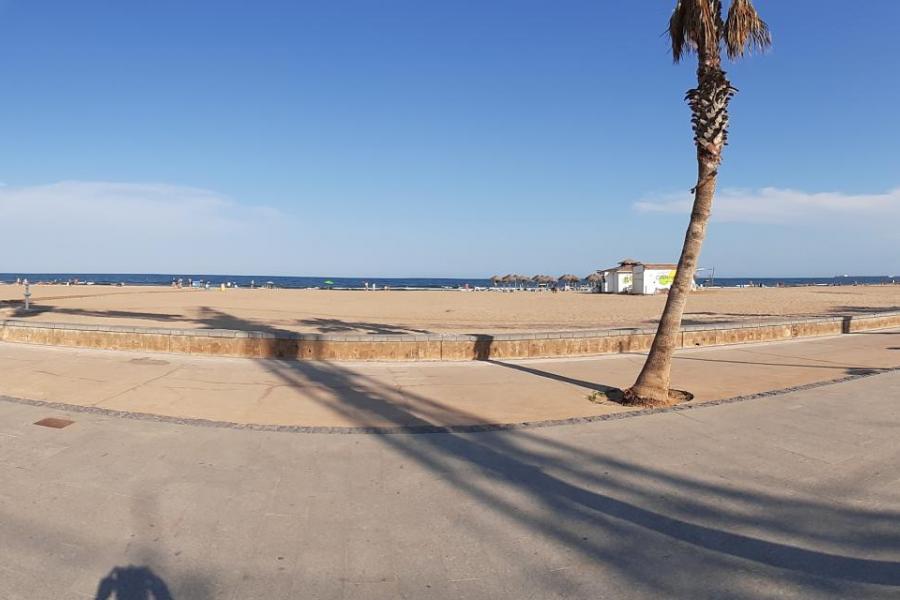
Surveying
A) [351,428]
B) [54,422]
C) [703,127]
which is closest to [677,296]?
[703,127]

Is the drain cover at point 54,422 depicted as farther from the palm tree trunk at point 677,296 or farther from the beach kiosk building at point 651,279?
the beach kiosk building at point 651,279

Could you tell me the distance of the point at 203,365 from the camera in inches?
338

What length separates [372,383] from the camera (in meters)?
7.80

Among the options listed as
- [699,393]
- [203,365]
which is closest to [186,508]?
[203,365]

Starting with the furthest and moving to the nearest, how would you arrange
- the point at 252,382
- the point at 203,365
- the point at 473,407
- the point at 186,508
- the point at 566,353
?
the point at 566,353 < the point at 203,365 < the point at 252,382 < the point at 473,407 < the point at 186,508

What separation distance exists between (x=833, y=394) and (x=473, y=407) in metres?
4.54

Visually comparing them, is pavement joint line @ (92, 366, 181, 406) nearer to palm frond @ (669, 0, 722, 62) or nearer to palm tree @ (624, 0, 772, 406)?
palm tree @ (624, 0, 772, 406)

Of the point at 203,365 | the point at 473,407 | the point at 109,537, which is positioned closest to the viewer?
the point at 109,537

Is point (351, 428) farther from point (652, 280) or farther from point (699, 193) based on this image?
point (652, 280)

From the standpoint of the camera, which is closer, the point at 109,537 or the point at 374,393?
the point at 109,537

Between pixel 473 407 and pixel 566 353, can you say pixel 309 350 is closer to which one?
pixel 473 407

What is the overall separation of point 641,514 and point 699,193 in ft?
15.9

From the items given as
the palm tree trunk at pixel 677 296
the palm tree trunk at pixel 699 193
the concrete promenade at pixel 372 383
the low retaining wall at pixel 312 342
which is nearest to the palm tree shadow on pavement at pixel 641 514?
the concrete promenade at pixel 372 383

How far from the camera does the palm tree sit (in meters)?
7.14
